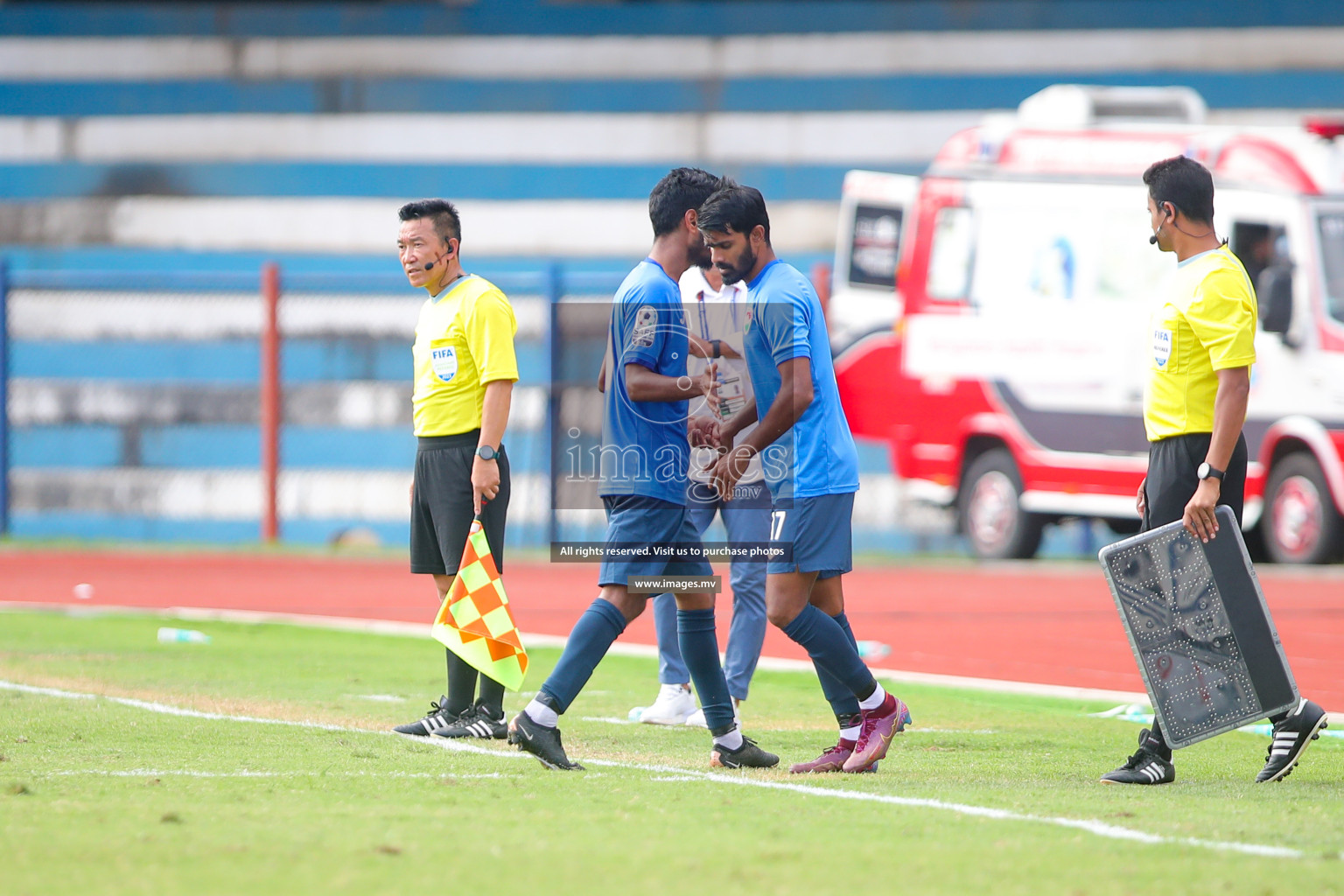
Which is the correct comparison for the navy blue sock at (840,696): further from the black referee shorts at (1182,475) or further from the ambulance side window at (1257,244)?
the ambulance side window at (1257,244)

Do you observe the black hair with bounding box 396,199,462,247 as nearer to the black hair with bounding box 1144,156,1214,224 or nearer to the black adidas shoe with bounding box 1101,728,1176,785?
the black hair with bounding box 1144,156,1214,224

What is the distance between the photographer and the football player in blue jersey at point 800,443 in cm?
657

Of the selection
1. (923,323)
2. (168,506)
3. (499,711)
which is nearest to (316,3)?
(168,506)

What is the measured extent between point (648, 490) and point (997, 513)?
39.3 feet

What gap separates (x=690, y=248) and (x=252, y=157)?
18191 mm

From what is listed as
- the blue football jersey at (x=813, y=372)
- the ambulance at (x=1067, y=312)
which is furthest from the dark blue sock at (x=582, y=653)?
the ambulance at (x=1067, y=312)

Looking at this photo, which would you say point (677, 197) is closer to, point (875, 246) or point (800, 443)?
point (800, 443)

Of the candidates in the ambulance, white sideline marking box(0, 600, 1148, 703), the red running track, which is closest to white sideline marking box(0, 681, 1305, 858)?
white sideline marking box(0, 600, 1148, 703)

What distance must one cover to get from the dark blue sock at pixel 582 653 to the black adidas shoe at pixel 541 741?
8cm

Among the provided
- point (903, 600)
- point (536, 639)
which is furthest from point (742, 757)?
point (903, 600)

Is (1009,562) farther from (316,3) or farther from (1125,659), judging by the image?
(316,3)

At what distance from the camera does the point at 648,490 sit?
6703mm

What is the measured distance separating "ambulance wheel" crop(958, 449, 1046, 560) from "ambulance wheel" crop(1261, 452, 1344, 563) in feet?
7.44

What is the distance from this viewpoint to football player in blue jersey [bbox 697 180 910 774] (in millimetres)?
6566
